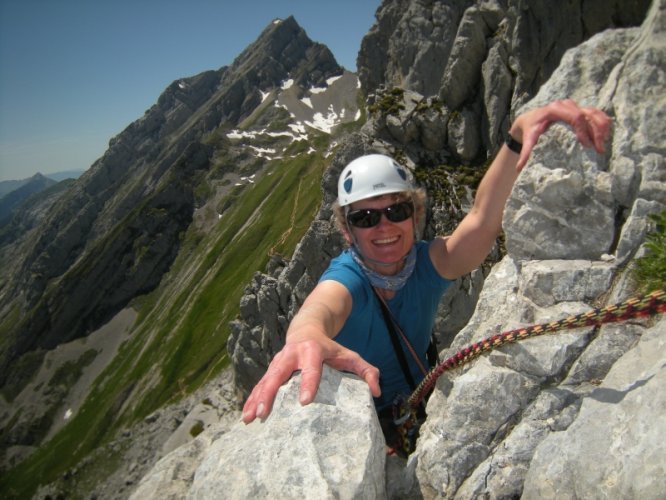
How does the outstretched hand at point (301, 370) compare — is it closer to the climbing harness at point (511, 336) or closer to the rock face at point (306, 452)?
the rock face at point (306, 452)

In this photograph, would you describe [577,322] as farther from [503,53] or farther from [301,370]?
[503,53]

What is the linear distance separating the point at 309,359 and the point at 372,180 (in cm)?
432

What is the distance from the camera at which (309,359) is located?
5316mm

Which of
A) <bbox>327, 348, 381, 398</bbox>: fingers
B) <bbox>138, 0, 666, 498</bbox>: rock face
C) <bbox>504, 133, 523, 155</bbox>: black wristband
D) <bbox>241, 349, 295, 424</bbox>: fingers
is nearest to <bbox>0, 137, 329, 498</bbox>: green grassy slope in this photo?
<bbox>504, 133, 523, 155</bbox>: black wristband

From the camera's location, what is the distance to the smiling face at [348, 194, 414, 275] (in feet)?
25.7

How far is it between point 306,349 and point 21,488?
169 metres

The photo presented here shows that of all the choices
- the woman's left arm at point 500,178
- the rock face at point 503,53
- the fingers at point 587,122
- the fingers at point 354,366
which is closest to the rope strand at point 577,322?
the fingers at point 354,366

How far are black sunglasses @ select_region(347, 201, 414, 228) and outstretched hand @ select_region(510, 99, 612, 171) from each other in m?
2.36

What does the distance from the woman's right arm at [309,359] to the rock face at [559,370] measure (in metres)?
0.33

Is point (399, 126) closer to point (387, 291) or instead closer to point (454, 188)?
point (454, 188)

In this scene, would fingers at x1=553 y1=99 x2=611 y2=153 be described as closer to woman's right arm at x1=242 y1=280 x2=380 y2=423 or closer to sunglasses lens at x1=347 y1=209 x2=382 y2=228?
sunglasses lens at x1=347 y1=209 x2=382 y2=228

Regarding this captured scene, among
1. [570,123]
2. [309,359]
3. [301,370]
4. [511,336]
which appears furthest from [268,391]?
[570,123]

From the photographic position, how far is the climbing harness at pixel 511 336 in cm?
495

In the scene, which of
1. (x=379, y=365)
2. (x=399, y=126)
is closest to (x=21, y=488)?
(x=399, y=126)
